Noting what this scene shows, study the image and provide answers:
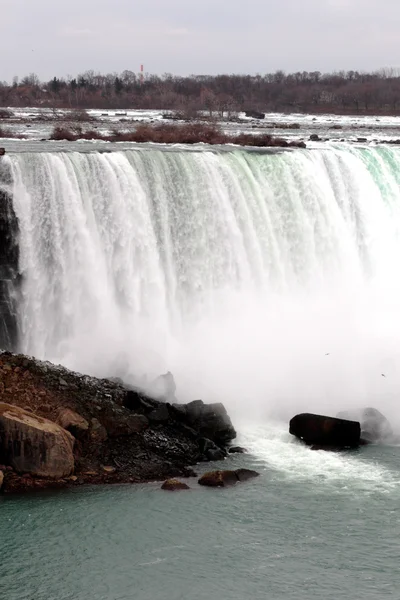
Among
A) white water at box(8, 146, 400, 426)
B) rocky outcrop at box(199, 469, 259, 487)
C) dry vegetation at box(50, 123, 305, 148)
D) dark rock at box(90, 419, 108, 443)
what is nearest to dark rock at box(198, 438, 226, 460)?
rocky outcrop at box(199, 469, 259, 487)

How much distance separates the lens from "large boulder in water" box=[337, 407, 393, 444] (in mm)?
17922

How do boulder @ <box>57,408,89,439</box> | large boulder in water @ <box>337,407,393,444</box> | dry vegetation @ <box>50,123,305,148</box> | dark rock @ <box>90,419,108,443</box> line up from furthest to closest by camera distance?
dry vegetation @ <box>50,123,305,148</box> → large boulder in water @ <box>337,407,393,444</box> → dark rock @ <box>90,419,108,443</box> → boulder @ <box>57,408,89,439</box>

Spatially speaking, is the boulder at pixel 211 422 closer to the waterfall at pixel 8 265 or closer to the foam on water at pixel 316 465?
the foam on water at pixel 316 465

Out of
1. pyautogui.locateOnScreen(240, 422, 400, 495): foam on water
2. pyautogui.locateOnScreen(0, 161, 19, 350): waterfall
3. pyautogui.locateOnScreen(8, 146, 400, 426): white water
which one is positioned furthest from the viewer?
pyautogui.locateOnScreen(8, 146, 400, 426): white water

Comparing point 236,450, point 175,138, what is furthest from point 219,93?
point 236,450

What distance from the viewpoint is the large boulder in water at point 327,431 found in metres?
17.4

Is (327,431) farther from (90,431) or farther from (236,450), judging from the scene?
(90,431)

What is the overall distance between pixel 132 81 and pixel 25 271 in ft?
341

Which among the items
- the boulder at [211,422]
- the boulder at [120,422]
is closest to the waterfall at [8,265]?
the boulder at [120,422]

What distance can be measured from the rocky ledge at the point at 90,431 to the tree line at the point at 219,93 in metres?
42.1

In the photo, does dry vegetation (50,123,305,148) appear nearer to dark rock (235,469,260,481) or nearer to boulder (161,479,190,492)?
dark rock (235,469,260,481)

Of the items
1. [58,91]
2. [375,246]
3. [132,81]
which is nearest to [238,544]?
[375,246]

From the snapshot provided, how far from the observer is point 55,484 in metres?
15.1

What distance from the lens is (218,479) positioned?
50.2 ft
